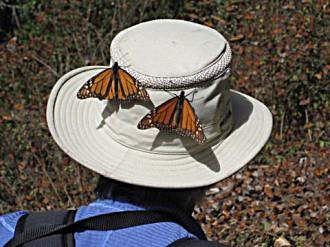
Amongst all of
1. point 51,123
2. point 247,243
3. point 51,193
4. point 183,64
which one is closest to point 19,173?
point 51,193

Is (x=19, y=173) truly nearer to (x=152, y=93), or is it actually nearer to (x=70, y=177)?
(x=70, y=177)

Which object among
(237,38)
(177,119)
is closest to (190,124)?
(177,119)

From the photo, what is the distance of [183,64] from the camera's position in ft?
6.47

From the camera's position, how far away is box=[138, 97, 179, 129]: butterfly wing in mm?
1886

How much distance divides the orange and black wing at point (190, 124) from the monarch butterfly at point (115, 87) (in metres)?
0.12

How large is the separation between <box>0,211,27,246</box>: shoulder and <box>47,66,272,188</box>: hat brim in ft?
0.89

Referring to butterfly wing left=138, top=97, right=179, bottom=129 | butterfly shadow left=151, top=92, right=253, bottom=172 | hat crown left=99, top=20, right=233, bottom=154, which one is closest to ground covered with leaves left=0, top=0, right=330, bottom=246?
butterfly shadow left=151, top=92, right=253, bottom=172

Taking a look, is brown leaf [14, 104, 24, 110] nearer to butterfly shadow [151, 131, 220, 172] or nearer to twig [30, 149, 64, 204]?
twig [30, 149, 64, 204]

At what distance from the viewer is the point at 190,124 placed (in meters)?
1.93

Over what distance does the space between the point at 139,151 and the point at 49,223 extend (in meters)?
0.38

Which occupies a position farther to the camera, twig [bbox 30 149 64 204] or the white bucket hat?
twig [bbox 30 149 64 204]

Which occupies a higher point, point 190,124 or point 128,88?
point 128,88

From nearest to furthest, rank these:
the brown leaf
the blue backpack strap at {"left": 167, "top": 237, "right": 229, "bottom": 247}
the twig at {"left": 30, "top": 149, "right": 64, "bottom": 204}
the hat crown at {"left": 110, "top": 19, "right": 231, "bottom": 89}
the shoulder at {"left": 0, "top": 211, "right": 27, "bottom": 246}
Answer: the blue backpack strap at {"left": 167, "top": 237, "right": 229, "bottom": 247}
the shoulder at {"left": 0, "top": 211, "right": 27, "bottom": 246}
the hat crown at {"left": 110, "top": 19, "right": 231, "bottom": 89}
the twig at {"left": 30, "top": 149, "right": 64, "bottom": 204}
the brown leaf

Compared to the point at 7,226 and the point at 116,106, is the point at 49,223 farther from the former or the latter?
the point at 116,106
